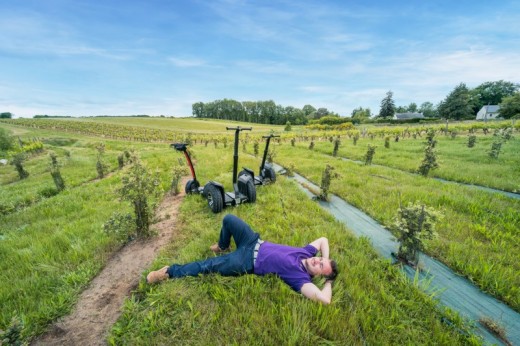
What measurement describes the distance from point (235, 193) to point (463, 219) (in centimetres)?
549

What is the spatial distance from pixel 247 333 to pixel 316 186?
22.1 feet

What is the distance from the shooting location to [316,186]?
8.56m

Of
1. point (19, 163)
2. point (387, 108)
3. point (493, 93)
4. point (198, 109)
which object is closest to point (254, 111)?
point (198, 109)

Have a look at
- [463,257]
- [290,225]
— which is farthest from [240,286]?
[463,257]

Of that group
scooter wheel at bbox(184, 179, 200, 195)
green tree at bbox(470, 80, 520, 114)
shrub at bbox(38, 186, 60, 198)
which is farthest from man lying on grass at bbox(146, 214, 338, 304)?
green tree at bbox(470, 80, 520, 114)

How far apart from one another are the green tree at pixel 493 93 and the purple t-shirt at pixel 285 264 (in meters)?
94.3

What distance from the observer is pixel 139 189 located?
4.08 metres

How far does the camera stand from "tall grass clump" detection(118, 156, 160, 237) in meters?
4.07

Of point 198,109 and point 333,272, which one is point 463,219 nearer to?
point 333,272

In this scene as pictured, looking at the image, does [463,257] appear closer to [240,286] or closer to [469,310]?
[469,310]

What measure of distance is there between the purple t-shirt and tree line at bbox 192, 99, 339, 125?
84889mm

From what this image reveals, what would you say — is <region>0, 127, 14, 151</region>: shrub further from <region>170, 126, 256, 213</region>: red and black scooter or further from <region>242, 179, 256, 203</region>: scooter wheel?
<region>242, 179, 256, 203</region>: scooter wheel

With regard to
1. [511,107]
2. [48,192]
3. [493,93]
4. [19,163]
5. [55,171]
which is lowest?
[48,192]

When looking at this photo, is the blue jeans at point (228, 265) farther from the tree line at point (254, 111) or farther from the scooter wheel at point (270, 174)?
the tree line at point (254, 111)
